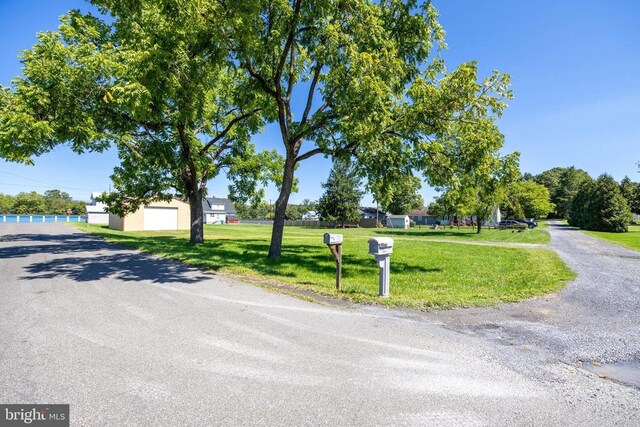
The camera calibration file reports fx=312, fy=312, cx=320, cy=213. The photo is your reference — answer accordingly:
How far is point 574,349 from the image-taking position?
388cm

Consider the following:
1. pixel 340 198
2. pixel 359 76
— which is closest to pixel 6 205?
pixel 340 198

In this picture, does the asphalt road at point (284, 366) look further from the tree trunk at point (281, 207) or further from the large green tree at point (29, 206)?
the large green tree at point (29, 206)

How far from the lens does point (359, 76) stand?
8.00m

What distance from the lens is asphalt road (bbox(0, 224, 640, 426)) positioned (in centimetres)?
250

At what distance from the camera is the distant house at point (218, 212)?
7015 cm

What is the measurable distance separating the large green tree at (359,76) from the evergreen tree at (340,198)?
154 ft

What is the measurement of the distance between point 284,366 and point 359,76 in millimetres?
7119

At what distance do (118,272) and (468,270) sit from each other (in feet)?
33.0

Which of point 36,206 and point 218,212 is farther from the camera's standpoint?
point 36,206

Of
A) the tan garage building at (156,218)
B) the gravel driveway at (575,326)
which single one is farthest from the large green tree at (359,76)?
the tan garage building at (156,218)

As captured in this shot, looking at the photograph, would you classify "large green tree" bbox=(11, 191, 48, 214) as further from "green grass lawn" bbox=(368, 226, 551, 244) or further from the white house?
"green grass lawn" bbox=(368, 226, 551, 244)

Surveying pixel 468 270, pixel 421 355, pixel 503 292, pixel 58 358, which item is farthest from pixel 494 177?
pixel 58 358

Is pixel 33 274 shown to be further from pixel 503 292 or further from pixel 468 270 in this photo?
pixel 468 270

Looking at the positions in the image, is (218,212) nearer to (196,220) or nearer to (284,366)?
(196,220)
